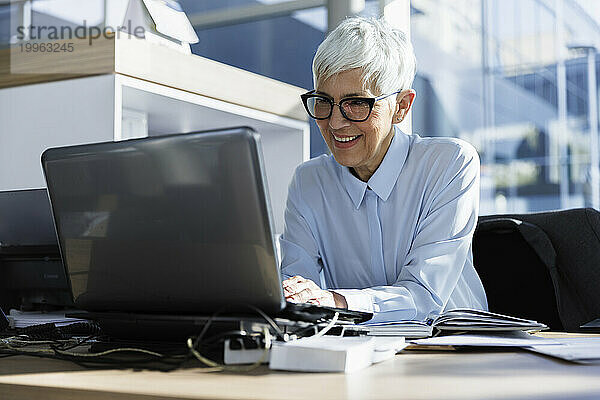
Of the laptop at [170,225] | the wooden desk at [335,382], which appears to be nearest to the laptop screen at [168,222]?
the laptop at [170,225]

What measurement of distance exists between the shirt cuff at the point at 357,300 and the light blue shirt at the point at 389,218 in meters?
0.18

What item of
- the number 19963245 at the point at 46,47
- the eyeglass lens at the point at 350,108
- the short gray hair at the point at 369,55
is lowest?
the eyeglass lens at the point at 350,108

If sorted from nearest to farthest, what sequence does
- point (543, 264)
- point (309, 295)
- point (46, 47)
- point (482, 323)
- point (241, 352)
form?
point (241, 352), point (482, 323), point (309, 295), point (543, 264), point (46, 47)

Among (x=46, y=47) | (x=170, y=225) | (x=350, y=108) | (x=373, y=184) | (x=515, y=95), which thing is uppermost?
(x=515, y=95)

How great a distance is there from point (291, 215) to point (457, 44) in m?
3.70

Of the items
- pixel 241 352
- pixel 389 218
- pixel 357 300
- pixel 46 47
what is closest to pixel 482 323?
pixel 357 300

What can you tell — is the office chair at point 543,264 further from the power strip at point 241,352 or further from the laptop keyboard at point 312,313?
the power strip at point 241,352

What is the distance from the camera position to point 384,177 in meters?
1.66

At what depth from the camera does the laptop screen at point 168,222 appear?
84cm

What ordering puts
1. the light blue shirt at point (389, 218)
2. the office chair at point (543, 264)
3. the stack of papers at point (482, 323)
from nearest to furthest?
1. the stack of papers at point (482, 323)
2. the light blue shirt at point (389, 218)
3. the office chair at point (543, 264)

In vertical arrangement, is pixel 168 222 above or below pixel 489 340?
above

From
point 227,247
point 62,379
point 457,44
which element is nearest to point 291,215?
point 227,247

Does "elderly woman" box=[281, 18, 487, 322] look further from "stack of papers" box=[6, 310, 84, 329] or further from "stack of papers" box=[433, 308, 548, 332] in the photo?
"stack of papers" box=[6, 310, 84, 329]

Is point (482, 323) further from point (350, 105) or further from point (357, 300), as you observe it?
point (350, 105)
